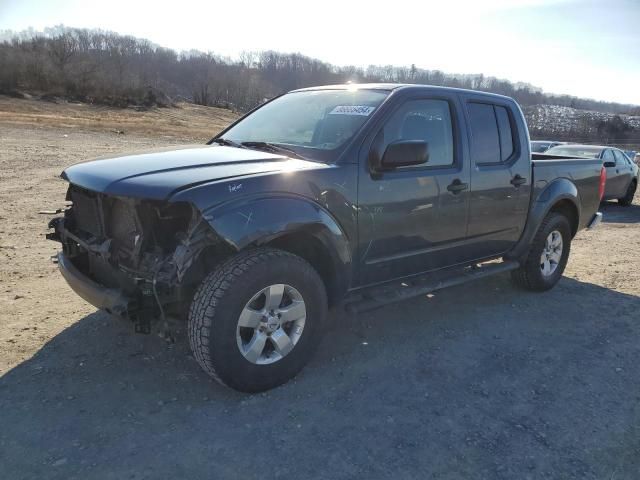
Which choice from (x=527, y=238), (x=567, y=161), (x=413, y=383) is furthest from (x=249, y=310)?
(x=567, y=161)

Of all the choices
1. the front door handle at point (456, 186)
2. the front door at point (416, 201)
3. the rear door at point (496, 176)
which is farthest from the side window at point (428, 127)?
the rear door at point (496, 176)

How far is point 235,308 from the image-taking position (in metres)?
3.05

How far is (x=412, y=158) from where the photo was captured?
11.9 ft

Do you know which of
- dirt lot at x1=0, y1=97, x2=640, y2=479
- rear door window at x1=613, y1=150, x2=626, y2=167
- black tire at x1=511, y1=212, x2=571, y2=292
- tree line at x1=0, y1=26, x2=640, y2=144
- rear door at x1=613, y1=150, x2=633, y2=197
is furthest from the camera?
tree line at x1=0, y1=26, x2=640, y2=144

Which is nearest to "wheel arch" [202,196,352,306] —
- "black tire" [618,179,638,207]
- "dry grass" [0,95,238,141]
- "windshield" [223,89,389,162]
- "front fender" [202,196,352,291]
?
"front fender" [202,196,352,291]

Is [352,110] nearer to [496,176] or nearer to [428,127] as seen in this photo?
[428,127]

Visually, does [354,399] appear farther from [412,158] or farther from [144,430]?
[412,158]

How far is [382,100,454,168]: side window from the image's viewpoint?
388cm

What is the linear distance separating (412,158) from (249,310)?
59.5 inches

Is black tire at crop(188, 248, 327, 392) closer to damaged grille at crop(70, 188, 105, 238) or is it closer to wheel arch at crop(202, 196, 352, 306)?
wheel arch at crop(202, 196, 352, 306)

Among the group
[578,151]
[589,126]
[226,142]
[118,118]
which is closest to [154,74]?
[118,118]

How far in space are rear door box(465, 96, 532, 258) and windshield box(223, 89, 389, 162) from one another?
1089 millimetres

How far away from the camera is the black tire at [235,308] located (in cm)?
301

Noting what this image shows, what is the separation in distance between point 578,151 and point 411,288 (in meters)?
10.6
